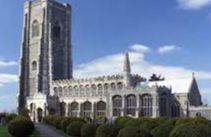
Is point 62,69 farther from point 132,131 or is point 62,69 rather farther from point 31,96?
point 132,131

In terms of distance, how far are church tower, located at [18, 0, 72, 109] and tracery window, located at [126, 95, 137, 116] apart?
27.4 m

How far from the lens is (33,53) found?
104 meters

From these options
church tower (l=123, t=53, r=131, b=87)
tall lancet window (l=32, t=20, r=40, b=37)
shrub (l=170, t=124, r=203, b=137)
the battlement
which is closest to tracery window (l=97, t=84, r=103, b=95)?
the battlement

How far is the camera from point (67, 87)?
315ft

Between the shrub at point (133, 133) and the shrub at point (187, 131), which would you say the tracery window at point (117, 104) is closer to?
the shrub at point (133, 133)

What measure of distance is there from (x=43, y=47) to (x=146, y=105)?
121 ft

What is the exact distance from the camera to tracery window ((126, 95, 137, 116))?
253 feet

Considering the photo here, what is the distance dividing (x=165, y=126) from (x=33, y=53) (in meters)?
76.5

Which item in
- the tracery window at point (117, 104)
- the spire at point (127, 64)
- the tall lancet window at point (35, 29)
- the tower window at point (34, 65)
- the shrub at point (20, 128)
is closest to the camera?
the shrub at point (20, 128)

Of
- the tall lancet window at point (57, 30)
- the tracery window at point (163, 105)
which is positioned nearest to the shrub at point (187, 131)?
the tracery window at point (163, 105)

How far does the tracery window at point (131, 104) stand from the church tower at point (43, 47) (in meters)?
27.4

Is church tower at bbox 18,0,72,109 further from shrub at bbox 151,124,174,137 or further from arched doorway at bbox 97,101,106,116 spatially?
shrub at bbox 151,124,174,137

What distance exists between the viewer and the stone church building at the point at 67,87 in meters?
76.8

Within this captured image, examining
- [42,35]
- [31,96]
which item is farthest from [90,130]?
[42,35]
